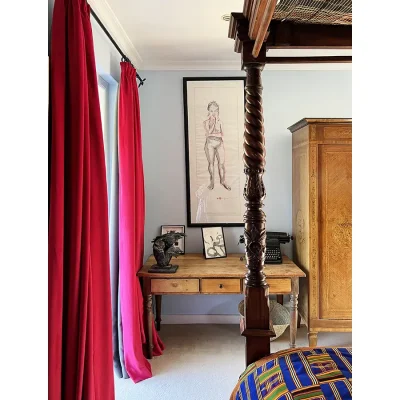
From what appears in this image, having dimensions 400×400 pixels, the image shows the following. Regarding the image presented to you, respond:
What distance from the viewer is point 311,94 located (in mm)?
3955

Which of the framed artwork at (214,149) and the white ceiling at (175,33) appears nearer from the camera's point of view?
the white ceiling at (175,33)

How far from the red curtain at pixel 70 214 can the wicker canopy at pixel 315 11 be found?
875 mm

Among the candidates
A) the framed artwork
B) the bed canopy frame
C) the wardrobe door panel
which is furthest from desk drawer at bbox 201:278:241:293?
the bed canopy frame

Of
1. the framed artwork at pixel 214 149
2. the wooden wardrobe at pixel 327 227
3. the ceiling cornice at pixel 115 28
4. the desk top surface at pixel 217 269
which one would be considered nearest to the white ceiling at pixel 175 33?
the ceiling cornice at pixel 115 28

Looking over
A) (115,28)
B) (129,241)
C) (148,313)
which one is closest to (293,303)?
(148,313)

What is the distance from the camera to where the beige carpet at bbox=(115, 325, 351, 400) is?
110 inches

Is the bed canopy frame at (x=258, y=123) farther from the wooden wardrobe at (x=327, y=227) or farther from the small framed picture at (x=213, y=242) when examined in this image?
the small framed picture at (x=213, y=242)

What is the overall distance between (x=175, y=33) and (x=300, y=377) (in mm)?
2484

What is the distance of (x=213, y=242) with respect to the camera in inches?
152

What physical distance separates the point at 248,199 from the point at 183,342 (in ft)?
6.95

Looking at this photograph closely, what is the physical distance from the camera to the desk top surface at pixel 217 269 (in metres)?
3.25

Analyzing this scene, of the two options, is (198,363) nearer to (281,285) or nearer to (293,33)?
(281,285)
